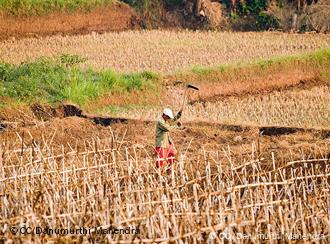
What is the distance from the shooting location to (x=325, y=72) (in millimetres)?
21781

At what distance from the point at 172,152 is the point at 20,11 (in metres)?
15.2

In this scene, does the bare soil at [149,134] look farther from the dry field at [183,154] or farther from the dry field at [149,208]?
the dry field at [149,208]

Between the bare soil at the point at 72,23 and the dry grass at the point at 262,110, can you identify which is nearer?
the dry grass at the point at 262,110

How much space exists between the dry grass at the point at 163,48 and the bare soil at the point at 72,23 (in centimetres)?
114

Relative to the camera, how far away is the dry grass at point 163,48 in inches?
856

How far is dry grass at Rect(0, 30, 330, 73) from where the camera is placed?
2173 cm

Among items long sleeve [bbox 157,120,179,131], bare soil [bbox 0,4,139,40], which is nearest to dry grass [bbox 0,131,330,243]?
long sleeve [bbox 157,120,179,131]

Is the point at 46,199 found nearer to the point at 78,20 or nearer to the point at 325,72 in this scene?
the point at 325,72

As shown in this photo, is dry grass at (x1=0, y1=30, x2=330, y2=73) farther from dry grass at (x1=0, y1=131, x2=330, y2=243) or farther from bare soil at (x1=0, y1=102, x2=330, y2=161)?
dry grass at (x1=0, y1=131, x2=330, y2=243)

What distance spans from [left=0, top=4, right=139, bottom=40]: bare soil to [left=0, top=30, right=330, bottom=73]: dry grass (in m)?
1.14

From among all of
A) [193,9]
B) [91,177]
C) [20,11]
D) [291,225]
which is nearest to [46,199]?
[91,177]

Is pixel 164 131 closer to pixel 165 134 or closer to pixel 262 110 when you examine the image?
pixel 165 134

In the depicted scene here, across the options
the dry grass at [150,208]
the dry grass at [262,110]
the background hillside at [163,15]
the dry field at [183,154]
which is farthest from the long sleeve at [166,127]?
the background hillside at [163,15]

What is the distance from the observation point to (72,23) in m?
27.1
